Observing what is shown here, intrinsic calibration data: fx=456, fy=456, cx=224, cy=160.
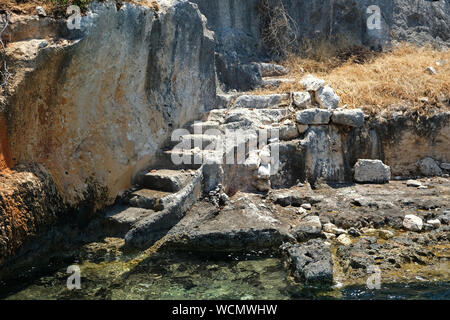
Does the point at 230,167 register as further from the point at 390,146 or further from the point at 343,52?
the point at 343,52

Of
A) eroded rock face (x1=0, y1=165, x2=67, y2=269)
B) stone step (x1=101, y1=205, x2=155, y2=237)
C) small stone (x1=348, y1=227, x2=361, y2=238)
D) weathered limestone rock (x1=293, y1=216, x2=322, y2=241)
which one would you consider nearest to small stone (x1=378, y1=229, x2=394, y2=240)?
small stone (x1=348, y1=227, x2=361, y2=238)

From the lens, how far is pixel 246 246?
5.15 m

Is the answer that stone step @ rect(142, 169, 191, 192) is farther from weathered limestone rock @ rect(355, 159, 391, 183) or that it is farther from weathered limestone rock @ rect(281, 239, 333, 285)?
weathered limestone rock @ rect(355, 159, 391, 183)

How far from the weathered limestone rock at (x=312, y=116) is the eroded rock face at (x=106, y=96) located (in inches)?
67.7

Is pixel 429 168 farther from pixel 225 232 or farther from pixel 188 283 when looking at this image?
pixel 188 283

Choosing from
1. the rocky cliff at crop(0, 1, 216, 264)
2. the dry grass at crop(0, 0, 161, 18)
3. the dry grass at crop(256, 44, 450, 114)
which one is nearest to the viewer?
the rocky cliff at crop(0, 1, 216, 264)

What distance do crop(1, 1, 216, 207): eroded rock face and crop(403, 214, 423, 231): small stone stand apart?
135 inches

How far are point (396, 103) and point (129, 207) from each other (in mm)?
4793

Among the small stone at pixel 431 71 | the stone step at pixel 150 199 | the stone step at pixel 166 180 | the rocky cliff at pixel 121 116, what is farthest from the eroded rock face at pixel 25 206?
the small stone at pixel 431 71

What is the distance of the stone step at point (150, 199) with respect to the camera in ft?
17.7

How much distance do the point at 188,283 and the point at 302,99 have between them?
13.0 feet

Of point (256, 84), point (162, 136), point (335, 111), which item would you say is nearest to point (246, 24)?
point (256, 84)

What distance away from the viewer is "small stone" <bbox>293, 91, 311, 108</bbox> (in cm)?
729

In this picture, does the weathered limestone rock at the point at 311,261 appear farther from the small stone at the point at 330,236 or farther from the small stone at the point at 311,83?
the small stone at the point at 311,83
